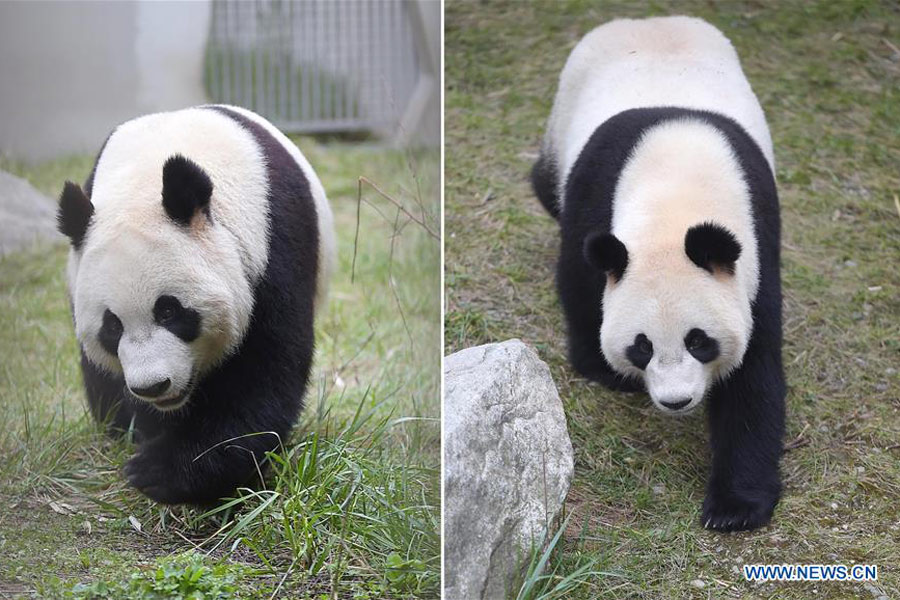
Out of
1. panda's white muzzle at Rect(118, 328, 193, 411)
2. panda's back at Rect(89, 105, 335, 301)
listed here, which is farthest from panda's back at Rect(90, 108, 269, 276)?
panda's white muzzle at Rect(118, 328, 193, 411)

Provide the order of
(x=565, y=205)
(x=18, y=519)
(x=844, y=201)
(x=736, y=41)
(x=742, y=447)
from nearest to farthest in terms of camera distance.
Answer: (x=18, y=519) < (x=742, y=447) < (x=565, y=205) < (x=844, y=201) < (x=736, y=41)

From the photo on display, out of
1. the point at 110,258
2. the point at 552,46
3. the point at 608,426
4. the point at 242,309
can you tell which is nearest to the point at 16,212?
the point at 110,258

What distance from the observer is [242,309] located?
8.33ft

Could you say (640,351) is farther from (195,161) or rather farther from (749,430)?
(195,161)

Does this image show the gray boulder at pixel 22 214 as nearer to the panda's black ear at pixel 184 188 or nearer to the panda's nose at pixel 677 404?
the panda's black ear at pixel 184 188

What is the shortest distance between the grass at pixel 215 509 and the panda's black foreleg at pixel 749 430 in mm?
943

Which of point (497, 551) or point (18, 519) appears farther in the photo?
point (497, 551)

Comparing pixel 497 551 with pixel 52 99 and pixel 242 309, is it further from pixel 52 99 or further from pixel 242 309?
pixel 52 99

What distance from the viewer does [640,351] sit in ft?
9.68

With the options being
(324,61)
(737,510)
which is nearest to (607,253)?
(737,510)

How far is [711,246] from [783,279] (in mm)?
956

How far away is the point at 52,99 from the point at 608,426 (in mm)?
1794

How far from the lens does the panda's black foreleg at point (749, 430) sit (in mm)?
3031

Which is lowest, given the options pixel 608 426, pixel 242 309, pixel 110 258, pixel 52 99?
pixel 608 426
